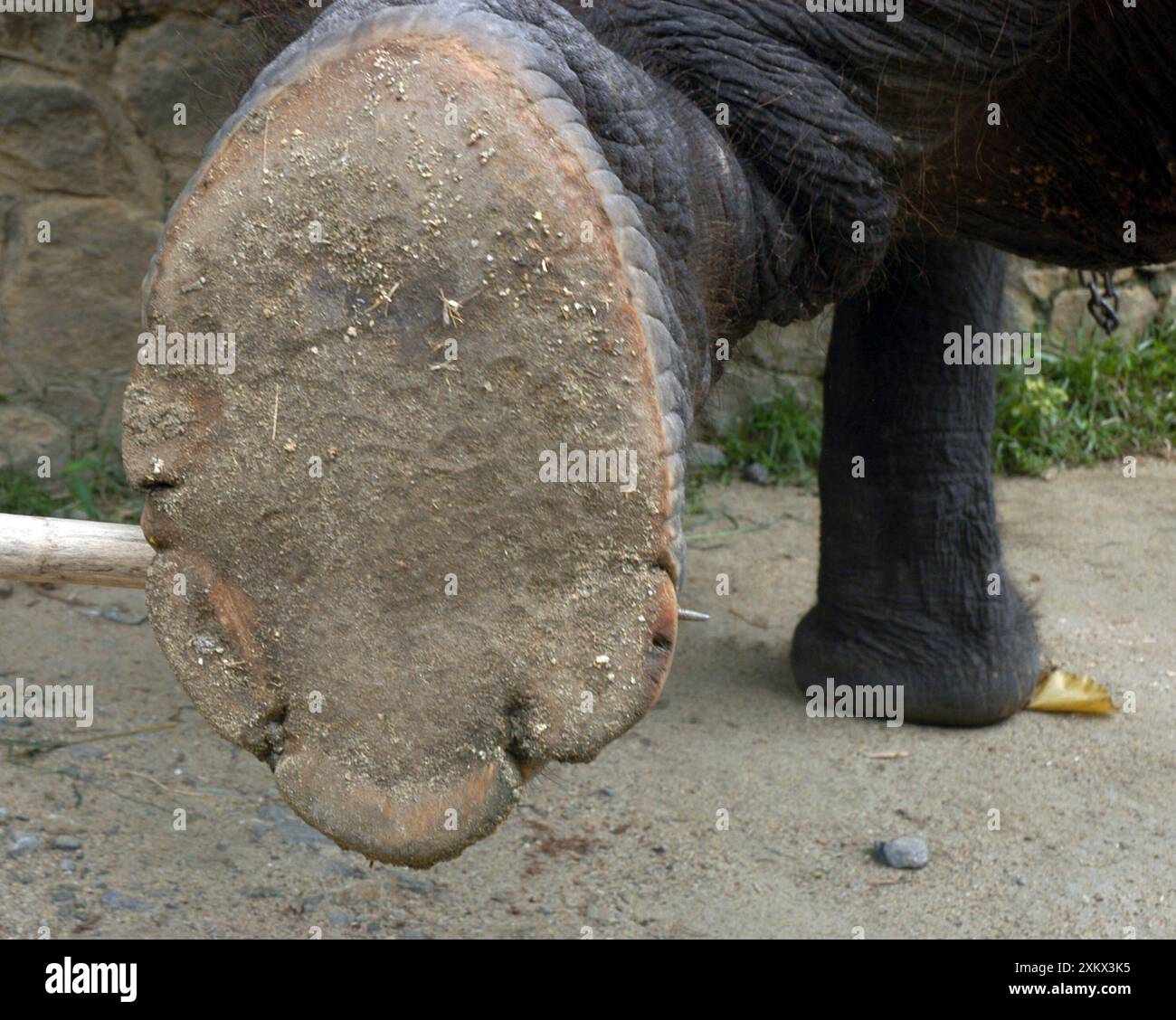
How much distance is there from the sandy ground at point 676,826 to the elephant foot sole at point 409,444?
772 mm

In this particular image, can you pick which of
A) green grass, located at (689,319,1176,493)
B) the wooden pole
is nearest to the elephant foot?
the wooden pole

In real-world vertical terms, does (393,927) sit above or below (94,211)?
below

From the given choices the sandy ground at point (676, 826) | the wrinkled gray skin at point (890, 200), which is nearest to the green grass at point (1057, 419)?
the sandy ground at point (676, 826)

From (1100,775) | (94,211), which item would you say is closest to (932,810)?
(1100,775)

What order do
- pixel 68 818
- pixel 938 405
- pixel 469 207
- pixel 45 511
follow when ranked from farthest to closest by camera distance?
1. pixel 45 511
2. pixel 938 405
3. pixel 68 818
4. pixel 469 207

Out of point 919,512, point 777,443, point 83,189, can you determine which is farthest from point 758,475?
point 83,189

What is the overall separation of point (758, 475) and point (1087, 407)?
1077 millimetres

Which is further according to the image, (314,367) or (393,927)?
(393,927)

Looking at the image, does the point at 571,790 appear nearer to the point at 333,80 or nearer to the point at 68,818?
the point at 68,818

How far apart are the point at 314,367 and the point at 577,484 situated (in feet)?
0.78

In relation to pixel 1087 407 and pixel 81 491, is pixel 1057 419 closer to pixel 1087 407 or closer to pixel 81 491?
pixel 1087 407

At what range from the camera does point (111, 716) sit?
8.12ft

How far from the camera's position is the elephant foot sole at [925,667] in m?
2.66

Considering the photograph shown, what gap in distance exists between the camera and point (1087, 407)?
4246 millimetres
